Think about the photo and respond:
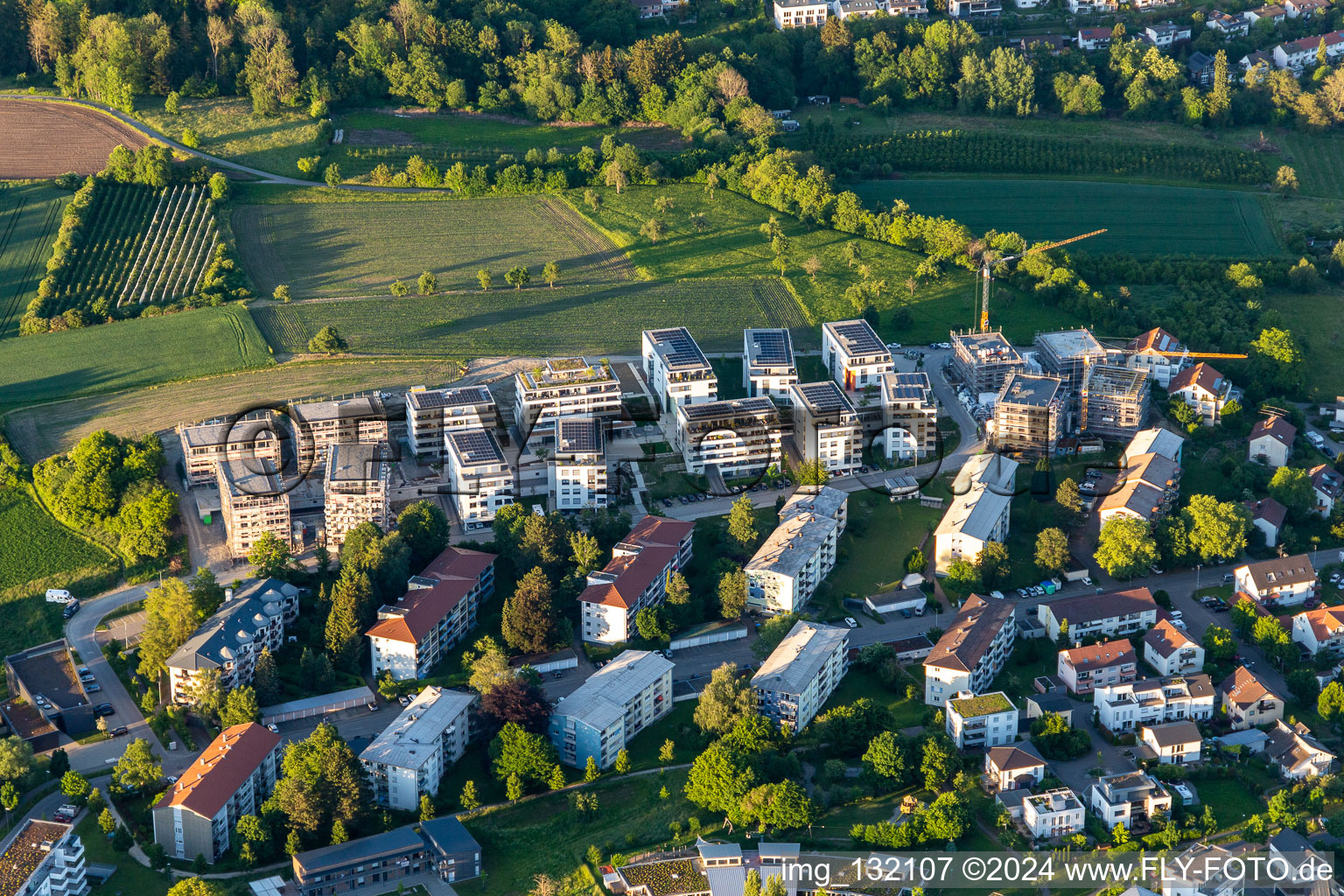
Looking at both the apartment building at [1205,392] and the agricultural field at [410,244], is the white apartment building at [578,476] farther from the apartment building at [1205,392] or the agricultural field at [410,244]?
the apartment building at [1205,392]

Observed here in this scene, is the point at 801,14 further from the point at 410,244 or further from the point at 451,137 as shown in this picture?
the point at 410,244

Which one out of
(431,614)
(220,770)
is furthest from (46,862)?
(431,614)

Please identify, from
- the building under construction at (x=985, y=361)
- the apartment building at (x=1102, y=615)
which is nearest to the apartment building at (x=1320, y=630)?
the apartment building at (x=1102, y=615)

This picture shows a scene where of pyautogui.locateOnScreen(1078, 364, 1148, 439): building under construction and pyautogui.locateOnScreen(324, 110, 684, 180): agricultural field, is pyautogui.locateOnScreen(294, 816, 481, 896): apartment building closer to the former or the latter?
pyautogui.locateOnScreen(1078, 364, 1148, 439): building under construction

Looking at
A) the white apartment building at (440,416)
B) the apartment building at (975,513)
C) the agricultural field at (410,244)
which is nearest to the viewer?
the apartment building at (975,513)

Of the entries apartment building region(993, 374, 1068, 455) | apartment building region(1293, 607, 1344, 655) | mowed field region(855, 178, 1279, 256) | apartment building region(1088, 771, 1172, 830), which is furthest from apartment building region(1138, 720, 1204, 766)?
mowed field region(855, 178, 1279, 256)

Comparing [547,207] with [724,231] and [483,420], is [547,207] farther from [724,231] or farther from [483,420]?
[483,420]

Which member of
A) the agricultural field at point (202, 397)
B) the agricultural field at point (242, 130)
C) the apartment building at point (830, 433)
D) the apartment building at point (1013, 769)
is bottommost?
the apartment building at point (1013, 769)

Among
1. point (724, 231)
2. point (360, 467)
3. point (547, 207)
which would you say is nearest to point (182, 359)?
point (360, 467)
